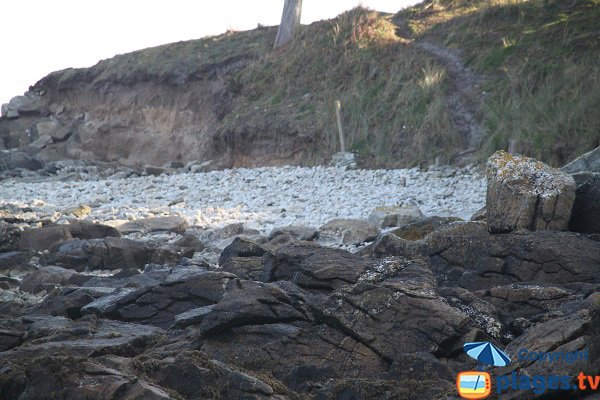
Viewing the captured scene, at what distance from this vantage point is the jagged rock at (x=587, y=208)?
8.39 m

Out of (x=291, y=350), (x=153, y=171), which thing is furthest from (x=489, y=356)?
(x=153, y=171)

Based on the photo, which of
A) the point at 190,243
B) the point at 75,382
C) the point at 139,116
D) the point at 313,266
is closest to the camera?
the point at 75,382

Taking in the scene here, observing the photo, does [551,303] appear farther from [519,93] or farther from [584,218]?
[519,93]

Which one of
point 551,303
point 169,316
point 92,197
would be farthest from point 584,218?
point 92,197

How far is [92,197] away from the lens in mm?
18125

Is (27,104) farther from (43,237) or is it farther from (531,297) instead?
(531,297)

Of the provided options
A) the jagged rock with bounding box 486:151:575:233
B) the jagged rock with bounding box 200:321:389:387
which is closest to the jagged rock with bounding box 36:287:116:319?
the jagged rock with bounding box 200:321:389:387

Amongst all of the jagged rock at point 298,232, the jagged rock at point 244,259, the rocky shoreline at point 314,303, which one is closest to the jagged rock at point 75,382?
the rocky shoreline at point 314,303

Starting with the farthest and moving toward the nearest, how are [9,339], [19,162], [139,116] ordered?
[139,116]
[19,162]
[9,339]

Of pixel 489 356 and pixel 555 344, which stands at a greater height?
pixel 489 356

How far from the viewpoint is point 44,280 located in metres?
8.91

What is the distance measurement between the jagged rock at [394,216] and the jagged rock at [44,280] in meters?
4.37

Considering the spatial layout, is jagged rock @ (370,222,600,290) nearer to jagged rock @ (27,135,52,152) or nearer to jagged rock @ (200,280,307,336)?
jagged rock @ (200,280,307,336)

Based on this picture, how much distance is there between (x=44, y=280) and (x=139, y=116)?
2066 cm
